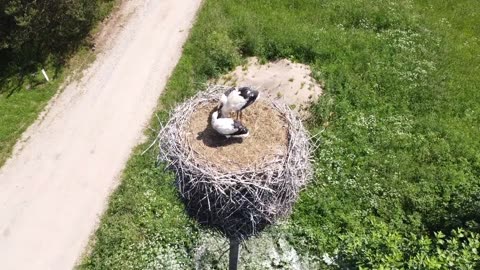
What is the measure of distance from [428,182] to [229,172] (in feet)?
21.3

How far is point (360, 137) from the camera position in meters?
12.4

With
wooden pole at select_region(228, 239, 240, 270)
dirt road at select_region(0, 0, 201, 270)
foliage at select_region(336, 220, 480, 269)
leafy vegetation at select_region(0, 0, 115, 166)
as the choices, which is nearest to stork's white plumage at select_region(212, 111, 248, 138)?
wooden pole at select_region(228, 239, 240, 270)

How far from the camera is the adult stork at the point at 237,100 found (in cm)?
693

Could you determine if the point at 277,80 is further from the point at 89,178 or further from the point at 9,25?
the point at 9,25

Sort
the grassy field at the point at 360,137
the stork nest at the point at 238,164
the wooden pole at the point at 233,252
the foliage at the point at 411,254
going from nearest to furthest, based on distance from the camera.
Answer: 1. the stork nest at the point at 238,164
2. the foliage at the point at 411,254
3. the wooden pole at the point at 233,252
4. the grassy field at the point at 360,137

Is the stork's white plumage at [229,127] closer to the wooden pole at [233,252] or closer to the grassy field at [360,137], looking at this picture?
the wooden pole at [233,252]

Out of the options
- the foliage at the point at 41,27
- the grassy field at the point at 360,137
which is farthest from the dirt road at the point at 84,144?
the foliage at the point at 41,27

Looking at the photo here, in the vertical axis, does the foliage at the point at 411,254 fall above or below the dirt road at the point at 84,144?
above

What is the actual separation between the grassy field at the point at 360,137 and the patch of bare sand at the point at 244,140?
7.98 ft

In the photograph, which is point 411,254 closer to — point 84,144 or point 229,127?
point 229,127

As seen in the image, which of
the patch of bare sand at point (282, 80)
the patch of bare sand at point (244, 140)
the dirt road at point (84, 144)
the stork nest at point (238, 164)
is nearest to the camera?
the stork nest at point (238, 164)

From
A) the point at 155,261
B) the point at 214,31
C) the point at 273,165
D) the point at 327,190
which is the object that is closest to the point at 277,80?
the point at 214,31

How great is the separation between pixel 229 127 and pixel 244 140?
0.43m

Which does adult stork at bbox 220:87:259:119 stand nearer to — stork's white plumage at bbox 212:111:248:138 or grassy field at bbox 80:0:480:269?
stork's white plumage at bbox 212:111:248:138
